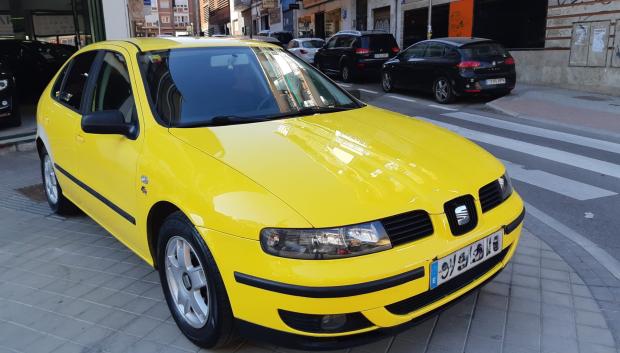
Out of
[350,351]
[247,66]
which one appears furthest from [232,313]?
[247,66]

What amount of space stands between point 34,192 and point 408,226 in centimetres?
507

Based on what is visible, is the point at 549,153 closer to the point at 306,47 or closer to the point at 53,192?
the point at 53,192

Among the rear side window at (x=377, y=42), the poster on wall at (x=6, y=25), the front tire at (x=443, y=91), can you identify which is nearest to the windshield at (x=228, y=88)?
the front tire at (x=443, y=91)

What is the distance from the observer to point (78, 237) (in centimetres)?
447

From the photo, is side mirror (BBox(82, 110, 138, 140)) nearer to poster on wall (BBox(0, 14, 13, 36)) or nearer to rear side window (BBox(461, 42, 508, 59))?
rear side window (BBox(461, 42, 508, 59))

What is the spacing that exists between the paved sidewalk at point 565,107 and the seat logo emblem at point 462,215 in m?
7.66

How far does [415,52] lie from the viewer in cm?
1366

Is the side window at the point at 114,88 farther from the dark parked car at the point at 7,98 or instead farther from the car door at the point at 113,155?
the dark parked car at the point at 7,98

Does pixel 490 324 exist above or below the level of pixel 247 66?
below

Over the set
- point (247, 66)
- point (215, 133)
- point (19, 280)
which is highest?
point (247, 66)

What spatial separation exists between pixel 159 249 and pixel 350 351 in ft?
3.90

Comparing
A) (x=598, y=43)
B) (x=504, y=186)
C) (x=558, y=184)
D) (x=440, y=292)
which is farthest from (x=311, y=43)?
(x=440, y=292)

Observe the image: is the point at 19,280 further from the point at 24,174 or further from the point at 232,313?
the point at 24,174

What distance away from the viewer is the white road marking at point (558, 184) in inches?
218
